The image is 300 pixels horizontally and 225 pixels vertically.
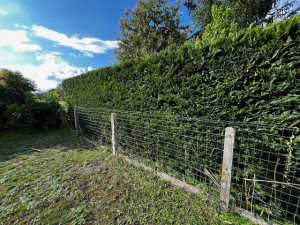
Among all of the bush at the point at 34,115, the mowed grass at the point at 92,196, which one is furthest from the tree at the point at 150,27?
the mowed grass at the point at 92,196

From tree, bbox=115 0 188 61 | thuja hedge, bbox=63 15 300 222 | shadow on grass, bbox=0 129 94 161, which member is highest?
tree, bbox=115 0 188 61

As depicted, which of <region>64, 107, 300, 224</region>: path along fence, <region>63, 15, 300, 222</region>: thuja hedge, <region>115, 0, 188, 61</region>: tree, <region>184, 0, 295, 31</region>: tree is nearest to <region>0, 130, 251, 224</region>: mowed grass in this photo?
<region>64, 107, 300, 224</region>: path along fence

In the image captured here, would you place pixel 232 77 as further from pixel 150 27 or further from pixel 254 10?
pixel 254 10

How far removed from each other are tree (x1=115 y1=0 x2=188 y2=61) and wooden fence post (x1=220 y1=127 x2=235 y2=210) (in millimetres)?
7919

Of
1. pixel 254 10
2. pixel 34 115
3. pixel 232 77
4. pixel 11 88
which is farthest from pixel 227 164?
pixel 254 10

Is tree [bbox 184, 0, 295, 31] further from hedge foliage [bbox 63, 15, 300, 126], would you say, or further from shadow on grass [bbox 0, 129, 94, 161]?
shadow on grass [bbox 0, 129, 94, 161]

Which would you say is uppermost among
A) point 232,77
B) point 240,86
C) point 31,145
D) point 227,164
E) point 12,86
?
point 12,86

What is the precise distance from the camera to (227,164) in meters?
1.68

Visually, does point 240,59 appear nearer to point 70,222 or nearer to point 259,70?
point 259,70

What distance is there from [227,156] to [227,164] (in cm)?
11

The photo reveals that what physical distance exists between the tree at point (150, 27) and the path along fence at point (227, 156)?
699 cm

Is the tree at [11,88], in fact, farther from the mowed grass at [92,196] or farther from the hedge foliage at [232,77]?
Answer: the hedge foliage at [232,77]

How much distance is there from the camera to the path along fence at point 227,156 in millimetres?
1524

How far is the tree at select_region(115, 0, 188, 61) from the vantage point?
28.1 ft
